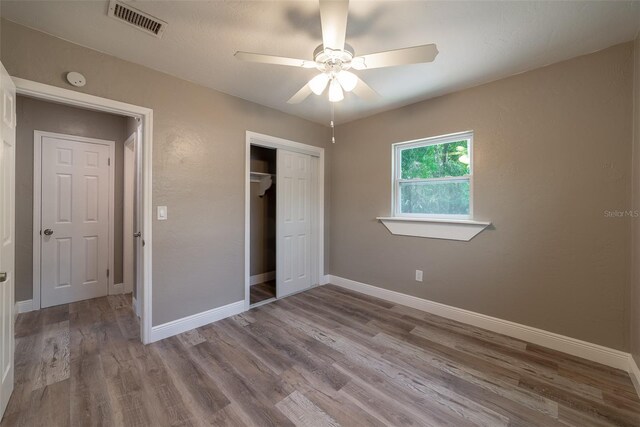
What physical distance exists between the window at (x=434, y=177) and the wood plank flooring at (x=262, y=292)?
2.02 metres

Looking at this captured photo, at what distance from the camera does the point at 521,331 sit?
2301 millimetres

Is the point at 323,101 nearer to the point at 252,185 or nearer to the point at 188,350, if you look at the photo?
the point at 252,185

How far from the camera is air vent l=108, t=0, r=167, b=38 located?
1.57 metres

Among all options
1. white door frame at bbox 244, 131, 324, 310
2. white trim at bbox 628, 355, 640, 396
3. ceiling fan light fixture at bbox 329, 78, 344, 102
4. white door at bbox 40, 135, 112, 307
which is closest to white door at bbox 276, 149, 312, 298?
white door frame at bbox 244, 131, 324, 310

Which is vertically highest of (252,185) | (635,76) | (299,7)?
(299,7)

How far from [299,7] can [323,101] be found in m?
1.42

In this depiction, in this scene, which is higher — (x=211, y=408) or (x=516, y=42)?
(x=516, y=42)

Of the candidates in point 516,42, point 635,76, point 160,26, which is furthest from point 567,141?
point 160,26

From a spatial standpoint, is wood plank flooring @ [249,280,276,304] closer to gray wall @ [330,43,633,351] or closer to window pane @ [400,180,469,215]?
gray wall @ [330,43,633,351]

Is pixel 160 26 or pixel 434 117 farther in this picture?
pixel 434 117

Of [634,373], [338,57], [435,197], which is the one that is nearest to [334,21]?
[338,57]

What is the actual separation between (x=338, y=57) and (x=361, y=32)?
0.42 m

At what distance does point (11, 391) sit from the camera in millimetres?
1592

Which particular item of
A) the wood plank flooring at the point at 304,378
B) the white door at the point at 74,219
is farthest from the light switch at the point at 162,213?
the white door at the point at 74,219
